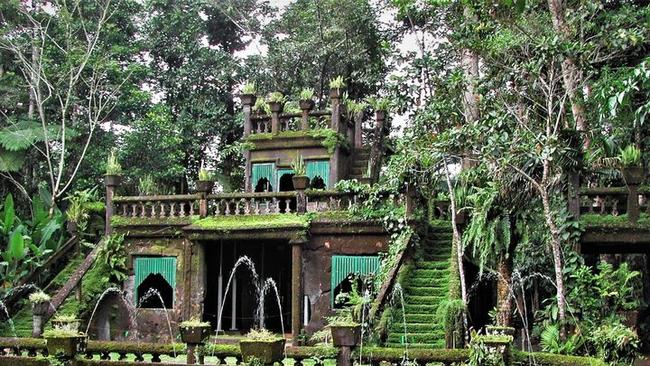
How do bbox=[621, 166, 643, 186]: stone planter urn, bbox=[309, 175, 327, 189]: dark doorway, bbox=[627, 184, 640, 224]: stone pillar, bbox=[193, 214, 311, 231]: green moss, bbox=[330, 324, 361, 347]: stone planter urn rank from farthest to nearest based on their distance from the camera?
bbox=[309, 175, 327, 189]: dark doorway < bbox=[193, 214, 311, 231]: green moss < bbox=[627, 184, 640, 224]: stone pillar < bbox=[621, 166, 643, 186]: stone planter urn < bbox=[330, 324, 361, 347]: stone planter urn

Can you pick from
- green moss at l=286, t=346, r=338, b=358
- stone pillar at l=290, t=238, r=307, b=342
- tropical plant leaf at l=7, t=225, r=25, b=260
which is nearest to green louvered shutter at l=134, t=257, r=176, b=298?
tropical plant leaf at l=7, t=225, r=25, b=260

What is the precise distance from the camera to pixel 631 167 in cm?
1332

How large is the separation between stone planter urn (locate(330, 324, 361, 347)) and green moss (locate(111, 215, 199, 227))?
330 inches

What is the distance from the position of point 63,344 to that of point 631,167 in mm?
10252

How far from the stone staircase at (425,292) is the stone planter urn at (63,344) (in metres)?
5.32

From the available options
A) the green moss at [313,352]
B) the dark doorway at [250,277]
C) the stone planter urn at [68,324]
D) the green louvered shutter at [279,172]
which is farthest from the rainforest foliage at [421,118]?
the stone planter urn at [68,324]

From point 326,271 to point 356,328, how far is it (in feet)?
21.9

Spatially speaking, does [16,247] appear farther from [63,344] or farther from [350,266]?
[350,266]

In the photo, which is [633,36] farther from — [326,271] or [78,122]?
[78,122]

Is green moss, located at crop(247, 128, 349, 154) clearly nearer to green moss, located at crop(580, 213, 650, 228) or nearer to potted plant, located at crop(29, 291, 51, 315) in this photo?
potted plant, located at crop(29, 291, 51, 315)

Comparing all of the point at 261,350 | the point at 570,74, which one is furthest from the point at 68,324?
the point at 570,74

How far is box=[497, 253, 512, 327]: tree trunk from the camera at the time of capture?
42.2ft

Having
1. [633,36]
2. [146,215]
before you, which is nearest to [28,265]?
[146,215]

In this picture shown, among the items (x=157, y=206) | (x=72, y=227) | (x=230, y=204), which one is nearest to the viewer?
(x=230, y=204)
